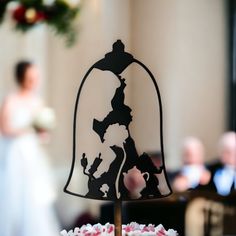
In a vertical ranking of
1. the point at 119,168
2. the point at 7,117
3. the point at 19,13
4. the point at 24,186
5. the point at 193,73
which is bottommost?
the point at 24,186

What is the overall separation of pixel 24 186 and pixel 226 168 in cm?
65

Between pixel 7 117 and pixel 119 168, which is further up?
pixel 7 117

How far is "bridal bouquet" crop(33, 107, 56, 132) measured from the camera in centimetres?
158

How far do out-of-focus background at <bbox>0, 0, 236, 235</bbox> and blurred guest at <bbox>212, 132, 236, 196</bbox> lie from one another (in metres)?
0.02

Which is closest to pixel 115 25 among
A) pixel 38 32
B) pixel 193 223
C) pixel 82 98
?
pixel 82 98

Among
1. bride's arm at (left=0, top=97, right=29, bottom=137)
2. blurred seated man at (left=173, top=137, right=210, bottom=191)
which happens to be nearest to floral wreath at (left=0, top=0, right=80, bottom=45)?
bride's arm at (left=0, top=97, right=29, bottom=137)

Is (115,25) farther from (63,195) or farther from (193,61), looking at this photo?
(63,195)

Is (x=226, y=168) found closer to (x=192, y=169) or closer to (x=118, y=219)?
(x=192, y=169)

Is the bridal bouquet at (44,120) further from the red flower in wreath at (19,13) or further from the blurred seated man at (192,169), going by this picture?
the blurred seated man at (192,169)

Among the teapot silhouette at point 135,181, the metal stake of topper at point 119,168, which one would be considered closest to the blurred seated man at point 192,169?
the teapot silhouette at point 135,181

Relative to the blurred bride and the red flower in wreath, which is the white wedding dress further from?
the red flower in wreath

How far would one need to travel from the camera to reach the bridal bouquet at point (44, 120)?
5.19 ft

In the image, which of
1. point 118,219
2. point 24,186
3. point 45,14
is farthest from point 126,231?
point 45,14

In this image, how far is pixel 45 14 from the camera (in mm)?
1592
